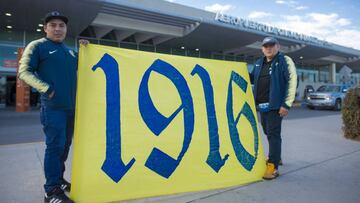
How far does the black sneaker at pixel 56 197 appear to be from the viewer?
8.68ft

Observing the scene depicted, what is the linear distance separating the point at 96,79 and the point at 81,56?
0.26 meters

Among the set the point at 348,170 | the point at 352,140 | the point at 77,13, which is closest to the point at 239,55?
the point at 77,13

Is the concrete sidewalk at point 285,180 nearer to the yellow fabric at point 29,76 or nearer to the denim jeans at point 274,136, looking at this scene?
the denim jeans at point 274,136

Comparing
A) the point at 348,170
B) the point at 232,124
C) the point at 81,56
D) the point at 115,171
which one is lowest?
the point at 348,170

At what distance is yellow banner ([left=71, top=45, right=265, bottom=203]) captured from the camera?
2703mm

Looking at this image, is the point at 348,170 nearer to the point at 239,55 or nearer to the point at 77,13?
the point at 77,13

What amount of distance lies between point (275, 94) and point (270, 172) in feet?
3.33

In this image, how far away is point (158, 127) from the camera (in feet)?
10.1

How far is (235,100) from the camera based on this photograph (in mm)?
3773

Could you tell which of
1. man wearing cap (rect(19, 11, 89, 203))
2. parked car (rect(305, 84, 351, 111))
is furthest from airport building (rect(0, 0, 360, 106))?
man wearing cap (rect(19, 11, 89, 203))

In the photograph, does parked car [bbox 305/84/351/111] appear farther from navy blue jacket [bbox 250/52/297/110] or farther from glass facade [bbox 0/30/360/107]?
navy blue jacket [bbox 250/52/297/110]

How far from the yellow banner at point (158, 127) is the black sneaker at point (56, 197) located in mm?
141

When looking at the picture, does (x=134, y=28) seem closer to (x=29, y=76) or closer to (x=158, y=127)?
(x=158, y=127)

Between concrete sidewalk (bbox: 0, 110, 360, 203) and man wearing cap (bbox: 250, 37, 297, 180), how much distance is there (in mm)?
339
